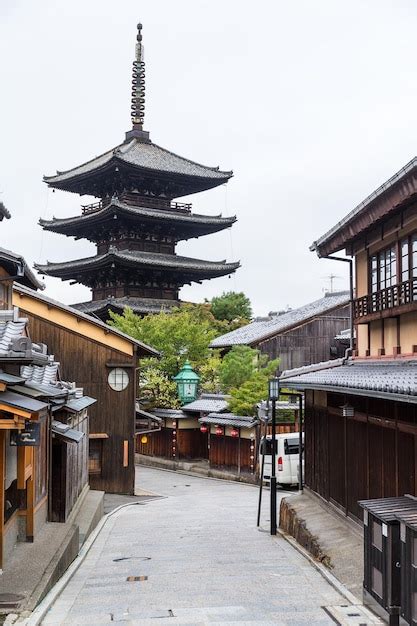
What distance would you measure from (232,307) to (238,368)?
114ft

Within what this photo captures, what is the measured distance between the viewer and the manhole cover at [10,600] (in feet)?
33.3

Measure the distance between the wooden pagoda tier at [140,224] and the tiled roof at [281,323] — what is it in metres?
7.73

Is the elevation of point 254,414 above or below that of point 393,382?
below

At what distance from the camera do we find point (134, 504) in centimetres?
2905

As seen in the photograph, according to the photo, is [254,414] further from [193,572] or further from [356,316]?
[193,572]

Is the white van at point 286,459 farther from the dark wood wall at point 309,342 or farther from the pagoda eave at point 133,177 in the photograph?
the pagoda eave at point 133,177

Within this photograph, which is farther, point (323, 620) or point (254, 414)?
point (254, 414)

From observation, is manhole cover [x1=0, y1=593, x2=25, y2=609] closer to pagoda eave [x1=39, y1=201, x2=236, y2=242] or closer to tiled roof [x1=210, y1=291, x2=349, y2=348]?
tiled roof [x1=210, y1=291, x2=349, y2=348]

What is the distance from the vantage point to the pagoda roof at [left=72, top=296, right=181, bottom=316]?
1957 inches

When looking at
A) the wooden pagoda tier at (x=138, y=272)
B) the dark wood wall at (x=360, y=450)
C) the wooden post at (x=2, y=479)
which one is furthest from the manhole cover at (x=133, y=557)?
the wooden pagoda tier at (x=138, y=272)

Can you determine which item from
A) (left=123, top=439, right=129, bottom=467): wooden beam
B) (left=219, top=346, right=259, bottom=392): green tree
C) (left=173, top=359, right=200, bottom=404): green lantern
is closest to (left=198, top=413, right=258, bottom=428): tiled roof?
(left=219, top=346, right=259, bottom=392): green tree

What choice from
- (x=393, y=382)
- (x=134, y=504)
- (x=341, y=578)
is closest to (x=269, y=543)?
(x=341, y=578)

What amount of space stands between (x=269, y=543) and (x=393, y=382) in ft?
23.8

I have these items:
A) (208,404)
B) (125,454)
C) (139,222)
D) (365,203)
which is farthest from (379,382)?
(139,222)
